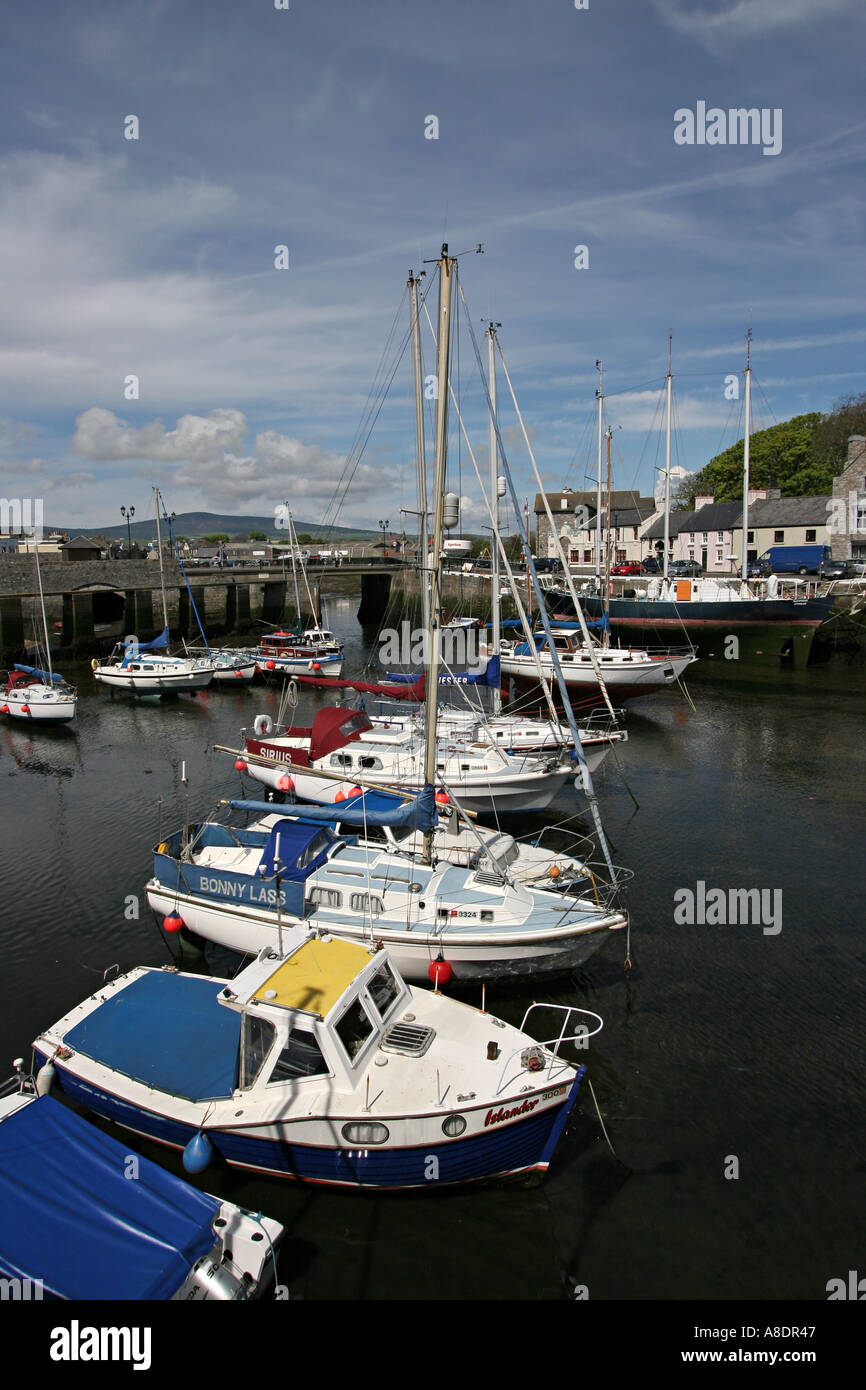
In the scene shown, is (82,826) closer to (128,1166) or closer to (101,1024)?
(101,1024)

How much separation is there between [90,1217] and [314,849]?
8.35m

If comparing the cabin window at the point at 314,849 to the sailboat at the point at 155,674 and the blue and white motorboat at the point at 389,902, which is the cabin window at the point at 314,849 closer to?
the blue and white motorboat at the point at 389,902

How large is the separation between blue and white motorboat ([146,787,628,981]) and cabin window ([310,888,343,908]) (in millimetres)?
20

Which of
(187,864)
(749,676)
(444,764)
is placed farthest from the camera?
(749,676)

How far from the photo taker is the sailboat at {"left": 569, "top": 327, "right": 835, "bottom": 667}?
5194 centimetres

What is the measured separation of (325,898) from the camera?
14656 millimetres

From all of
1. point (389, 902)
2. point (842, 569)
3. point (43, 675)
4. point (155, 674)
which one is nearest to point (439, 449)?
point (389, 902)

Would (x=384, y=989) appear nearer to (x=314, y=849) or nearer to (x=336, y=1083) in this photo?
(x=336, y=1083)

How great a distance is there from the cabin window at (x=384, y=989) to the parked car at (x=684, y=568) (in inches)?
2602

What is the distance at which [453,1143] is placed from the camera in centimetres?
944

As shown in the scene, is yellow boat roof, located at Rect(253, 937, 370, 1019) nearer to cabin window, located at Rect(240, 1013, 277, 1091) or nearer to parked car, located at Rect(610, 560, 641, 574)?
cabin window, located at Rect(240, 1013, 277, 1091)

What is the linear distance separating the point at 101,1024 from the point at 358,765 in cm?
1236

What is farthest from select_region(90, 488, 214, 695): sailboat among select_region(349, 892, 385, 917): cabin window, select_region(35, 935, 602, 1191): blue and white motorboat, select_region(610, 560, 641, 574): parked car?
select_region(610, 560, 641, 574): parked car
